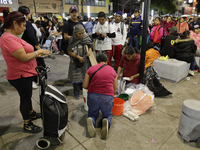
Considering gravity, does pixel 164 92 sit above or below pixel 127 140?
above

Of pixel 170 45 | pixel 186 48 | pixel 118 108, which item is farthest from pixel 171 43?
pixel 118 108

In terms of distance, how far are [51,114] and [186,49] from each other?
4.68 meters

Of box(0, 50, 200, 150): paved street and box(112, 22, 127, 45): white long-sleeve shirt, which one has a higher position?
box(112, 22, 127, 45): white long-sleeve shirt

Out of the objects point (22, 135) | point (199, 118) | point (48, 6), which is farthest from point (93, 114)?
point (48, 6)

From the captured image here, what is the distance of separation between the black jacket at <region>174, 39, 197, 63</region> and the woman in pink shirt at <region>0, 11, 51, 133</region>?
4.41m

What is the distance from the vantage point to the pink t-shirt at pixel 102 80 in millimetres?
2386

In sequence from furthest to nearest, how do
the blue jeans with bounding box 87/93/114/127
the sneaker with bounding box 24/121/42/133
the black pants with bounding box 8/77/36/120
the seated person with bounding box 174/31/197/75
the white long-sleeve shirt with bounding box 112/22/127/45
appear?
1. the white long-sleeve shirt with bounding box 112/22/127/45
2. the seated person with bounding box 174/31/197/75
3. the sneaker with bounding box 24/121/42/133
4. the blue jeans with bounding box 87/93/114/127
5. the black pants with bounding box 8/77/36/120

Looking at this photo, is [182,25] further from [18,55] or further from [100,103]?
[18,55]

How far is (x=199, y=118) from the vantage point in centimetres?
220

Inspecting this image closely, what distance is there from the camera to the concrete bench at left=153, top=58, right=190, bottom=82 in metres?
4.57

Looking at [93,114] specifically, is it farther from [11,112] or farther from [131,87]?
[11,112]

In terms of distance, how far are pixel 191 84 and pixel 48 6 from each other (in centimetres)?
2932

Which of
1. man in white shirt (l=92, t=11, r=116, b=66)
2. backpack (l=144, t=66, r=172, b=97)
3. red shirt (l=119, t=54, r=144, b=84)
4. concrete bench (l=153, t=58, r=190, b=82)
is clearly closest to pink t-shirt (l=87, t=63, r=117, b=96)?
red shirt (l=119, t=54, r=144, b=84)

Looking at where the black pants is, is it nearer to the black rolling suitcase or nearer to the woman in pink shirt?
the woman in pink shirt
